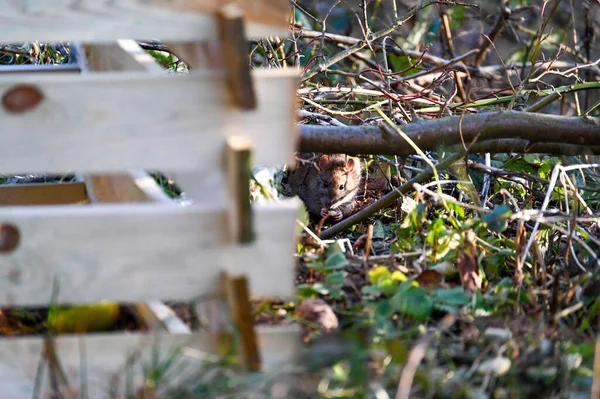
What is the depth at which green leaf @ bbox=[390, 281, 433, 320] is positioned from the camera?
209cm

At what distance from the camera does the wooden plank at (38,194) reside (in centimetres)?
303

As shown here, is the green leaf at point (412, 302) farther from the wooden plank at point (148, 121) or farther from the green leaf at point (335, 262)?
the wooden plank at point (148, 121)

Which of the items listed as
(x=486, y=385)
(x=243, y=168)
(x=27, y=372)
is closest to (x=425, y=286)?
(x=486, y=385)

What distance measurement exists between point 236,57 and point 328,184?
11.0 feet

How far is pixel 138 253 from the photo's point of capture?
1681 mm

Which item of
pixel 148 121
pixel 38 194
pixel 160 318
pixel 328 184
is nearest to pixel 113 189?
pixel 38 194

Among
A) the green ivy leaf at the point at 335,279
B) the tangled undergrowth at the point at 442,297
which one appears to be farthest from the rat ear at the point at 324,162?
the green ivy leaf at the point at 335,279

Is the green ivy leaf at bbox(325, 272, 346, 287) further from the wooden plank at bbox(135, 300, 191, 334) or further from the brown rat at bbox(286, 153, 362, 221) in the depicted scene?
the brown rat at bbox(286, 153, 362, 221)

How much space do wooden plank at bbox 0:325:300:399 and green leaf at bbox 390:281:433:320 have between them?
0.42m

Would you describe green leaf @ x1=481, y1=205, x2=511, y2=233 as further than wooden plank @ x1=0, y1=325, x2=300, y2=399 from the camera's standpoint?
Yes

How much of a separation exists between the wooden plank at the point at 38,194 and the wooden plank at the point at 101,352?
1.34 metres

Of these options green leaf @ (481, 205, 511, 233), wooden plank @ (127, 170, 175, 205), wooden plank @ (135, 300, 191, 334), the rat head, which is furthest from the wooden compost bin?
the rat head

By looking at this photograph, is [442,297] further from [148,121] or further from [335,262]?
[148,121]

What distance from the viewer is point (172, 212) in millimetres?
1649
